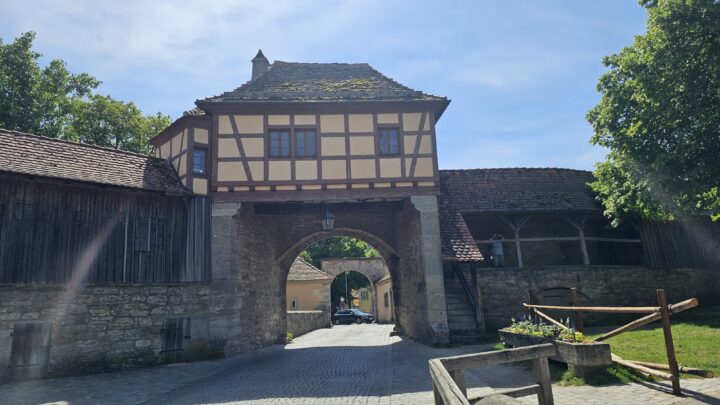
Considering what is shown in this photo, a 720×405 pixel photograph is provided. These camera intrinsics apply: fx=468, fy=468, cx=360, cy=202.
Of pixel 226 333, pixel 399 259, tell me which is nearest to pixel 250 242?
pixel 226 333

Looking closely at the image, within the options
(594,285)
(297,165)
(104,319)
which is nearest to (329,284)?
(594,285)

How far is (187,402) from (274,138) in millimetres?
8112

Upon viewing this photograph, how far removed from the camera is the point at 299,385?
26.8ft

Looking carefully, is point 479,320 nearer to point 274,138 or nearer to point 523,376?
point 523,376

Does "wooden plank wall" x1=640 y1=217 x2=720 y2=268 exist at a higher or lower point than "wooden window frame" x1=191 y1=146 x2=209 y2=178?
lower

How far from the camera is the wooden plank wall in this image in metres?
17.8

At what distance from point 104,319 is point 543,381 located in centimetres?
1001

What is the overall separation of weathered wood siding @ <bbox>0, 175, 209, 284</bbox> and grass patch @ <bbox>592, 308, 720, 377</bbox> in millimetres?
10169

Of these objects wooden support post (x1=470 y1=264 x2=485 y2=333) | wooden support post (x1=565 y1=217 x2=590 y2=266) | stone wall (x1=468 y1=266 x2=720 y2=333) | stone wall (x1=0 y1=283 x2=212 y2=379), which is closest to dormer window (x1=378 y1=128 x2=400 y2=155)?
wooden support post (x1=470 y1=264 x2=485 y2=333)

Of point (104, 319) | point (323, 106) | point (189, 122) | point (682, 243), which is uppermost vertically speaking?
point (323, 106)

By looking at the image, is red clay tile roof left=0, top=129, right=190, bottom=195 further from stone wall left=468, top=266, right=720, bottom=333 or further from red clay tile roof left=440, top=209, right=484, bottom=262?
stone wall left=468, top=266, right=720, bottom=333

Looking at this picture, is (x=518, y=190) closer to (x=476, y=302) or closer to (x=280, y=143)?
(x=476, y=302)

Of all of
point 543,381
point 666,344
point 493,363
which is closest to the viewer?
point 493,363

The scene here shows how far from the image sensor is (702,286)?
705 inches
